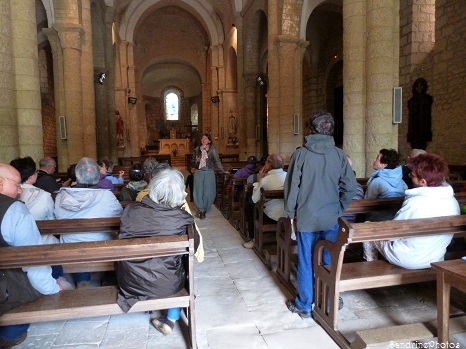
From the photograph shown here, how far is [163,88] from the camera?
107 ft

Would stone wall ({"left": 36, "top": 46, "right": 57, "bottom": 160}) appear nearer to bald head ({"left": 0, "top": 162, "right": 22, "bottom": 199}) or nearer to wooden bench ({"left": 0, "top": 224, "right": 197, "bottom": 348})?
bald head ({"left": 0, "top": 162, "right": 22, "bottom": 199})

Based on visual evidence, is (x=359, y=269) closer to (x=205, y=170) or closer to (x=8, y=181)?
(x=8, y=181)

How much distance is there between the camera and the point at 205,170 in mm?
6723

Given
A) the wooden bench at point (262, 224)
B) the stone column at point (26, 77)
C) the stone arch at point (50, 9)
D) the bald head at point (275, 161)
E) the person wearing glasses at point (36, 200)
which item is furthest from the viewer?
the stone arch at point (50, 9)

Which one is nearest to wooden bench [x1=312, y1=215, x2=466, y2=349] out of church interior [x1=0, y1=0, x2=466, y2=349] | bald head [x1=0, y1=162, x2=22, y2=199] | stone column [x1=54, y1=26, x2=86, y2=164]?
church interior [x1=0, y1=0, x2=466, y2=349]

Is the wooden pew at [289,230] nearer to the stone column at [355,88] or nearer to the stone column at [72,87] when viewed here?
the stone column at [355,88]

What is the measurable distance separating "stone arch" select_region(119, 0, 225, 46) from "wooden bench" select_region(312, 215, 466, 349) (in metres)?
21.0

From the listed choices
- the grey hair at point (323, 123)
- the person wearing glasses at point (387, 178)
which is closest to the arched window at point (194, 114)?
the person wearing glasses at point (387, 178)

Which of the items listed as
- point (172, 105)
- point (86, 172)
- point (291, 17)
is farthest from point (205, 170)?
point (172, 105)

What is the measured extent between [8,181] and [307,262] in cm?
237

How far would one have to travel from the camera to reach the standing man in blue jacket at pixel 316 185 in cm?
272

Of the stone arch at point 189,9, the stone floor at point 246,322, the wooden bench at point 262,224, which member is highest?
the stone arch at point 189,9

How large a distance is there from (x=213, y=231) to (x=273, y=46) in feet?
22.8

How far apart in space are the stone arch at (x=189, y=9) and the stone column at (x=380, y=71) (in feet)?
54.5
